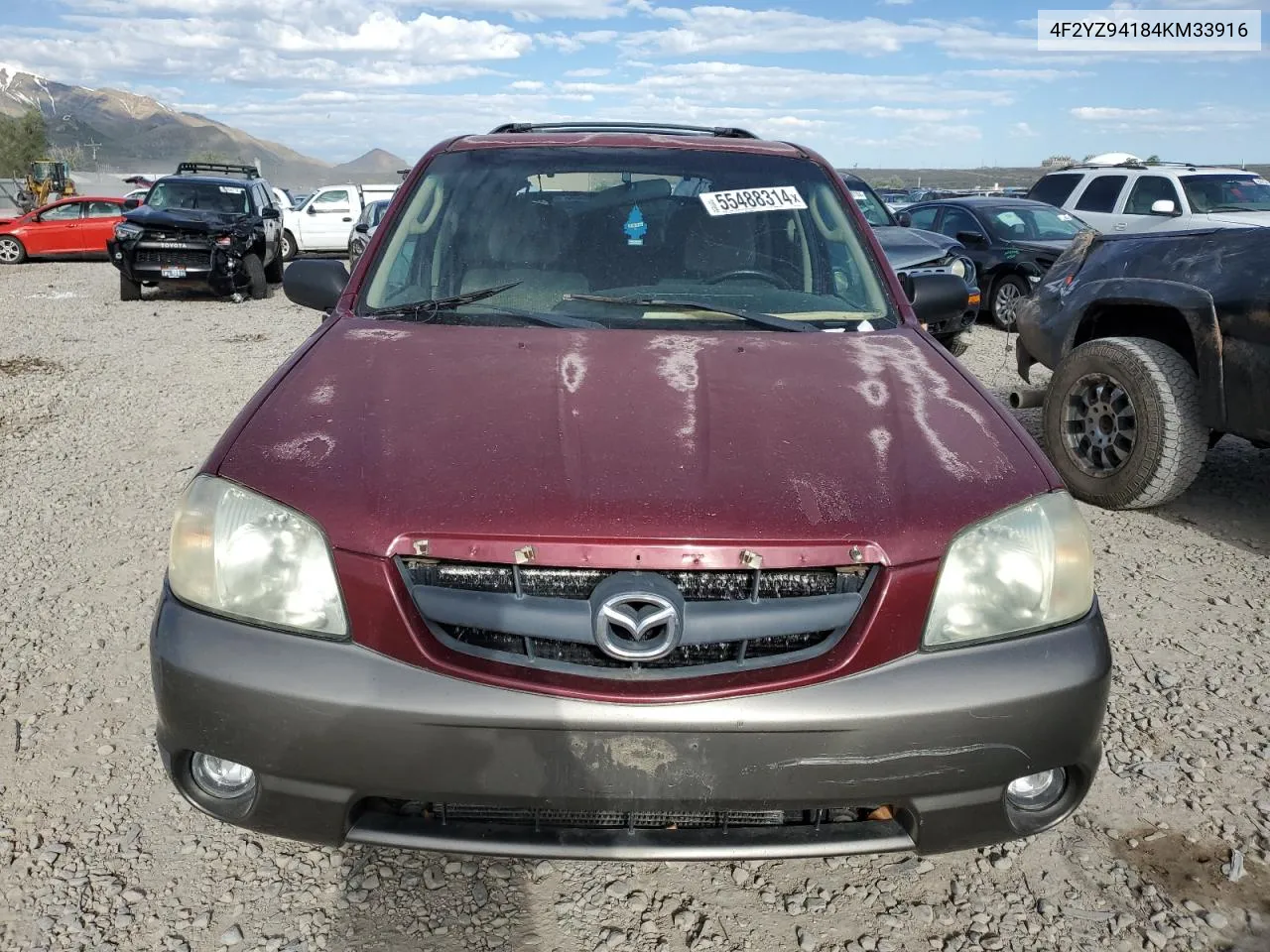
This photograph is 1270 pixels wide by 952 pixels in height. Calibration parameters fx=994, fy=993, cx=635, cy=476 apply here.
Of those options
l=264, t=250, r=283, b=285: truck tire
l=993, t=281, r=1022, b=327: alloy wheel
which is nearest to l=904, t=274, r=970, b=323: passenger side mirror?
l=993, t=281, r=1022, b=327: alloy wheel

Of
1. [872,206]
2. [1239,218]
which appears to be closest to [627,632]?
[872,206]

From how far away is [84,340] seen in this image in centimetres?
1022

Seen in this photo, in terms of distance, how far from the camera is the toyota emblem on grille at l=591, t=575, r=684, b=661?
171 centimetres

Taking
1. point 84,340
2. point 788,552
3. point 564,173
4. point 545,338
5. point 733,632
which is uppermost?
point 564,173

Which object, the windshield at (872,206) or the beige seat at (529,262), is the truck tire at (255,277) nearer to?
the windshield at (872,206)

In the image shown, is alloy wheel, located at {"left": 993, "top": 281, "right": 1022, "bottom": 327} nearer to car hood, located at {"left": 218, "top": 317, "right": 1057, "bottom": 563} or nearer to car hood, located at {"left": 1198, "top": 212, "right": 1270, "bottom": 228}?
car hood, located at {"left": 1198, "top": 212, "right": 1270, "bottom": 228}

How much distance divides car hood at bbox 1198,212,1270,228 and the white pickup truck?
1609 centimetres

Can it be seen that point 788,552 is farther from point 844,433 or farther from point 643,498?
point 844,433

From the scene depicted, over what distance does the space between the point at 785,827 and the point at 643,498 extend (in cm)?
68

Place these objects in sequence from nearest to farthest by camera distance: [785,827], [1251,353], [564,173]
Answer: [785,827] < [564,173] < [1251,353]

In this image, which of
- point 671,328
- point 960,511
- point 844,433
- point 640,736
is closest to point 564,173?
point 671,328

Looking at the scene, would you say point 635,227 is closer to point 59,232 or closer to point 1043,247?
point 1043,247

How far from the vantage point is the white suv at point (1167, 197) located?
11836 mm

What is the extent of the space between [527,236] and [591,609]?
5.38ft
